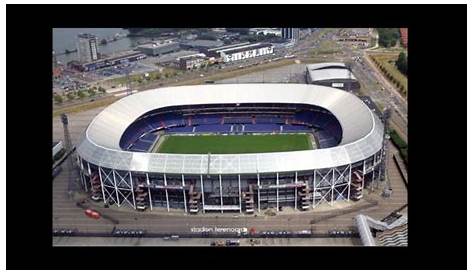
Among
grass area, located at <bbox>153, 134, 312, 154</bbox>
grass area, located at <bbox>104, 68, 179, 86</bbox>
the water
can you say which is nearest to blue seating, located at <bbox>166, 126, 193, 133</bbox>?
grass area, located at <bbox>153, 134, 312, 154</bbox>

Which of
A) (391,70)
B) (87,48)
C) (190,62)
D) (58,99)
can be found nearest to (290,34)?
(190,62)

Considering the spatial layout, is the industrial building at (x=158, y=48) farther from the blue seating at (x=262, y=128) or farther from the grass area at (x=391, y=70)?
the blue seating at (x=262, y=128)

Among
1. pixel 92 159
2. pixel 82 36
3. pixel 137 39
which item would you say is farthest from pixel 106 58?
pixel 92 159

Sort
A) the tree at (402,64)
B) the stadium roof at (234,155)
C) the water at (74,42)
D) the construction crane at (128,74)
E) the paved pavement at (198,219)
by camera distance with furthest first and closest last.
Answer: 1. the water at (74,42)
2. the construction crane at (128,74)
3. the tree at (402,64)
4. the stadium roof at (234,155)
5. the paved pavement at (198,219)

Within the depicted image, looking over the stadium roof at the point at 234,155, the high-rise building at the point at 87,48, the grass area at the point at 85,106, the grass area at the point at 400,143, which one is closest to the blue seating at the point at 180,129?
the stadium roof at the point at 234,155

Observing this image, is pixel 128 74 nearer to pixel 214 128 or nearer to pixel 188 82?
pixel 188 82
